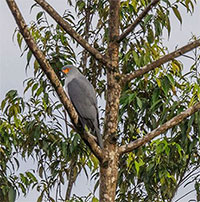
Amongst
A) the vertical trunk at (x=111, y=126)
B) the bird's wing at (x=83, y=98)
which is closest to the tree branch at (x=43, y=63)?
the vertical trunk at (x=111, y=126)

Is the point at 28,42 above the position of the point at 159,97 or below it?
below

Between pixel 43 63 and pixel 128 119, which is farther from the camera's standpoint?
pixel 128 119

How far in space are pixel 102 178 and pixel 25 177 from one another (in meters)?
1.60

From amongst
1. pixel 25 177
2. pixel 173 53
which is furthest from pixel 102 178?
pixel 25 177

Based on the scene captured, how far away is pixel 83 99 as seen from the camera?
148 inches

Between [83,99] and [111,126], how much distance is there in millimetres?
575

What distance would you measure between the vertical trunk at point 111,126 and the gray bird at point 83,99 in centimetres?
14

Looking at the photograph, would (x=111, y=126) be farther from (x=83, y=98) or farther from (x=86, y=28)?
(x=86, y=28)

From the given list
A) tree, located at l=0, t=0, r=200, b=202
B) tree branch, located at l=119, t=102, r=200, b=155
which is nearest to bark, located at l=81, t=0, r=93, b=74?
tree, located at l=0, t=0, r=200, b=202

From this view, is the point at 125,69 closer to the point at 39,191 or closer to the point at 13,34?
the point at 13,34

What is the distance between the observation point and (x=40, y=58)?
9.12ft

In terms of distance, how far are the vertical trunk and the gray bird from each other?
139 millimetres

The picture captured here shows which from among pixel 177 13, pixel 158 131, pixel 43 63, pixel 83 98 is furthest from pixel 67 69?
pixel 43 63

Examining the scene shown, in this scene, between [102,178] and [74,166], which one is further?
[74,166]
